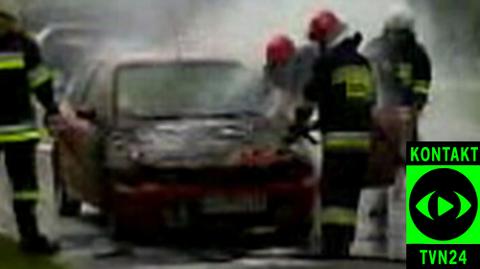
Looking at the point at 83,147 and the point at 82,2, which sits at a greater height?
the point at 82,2

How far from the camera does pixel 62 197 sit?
1167 centimetres

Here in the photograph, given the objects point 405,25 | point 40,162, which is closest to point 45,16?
point 40,162

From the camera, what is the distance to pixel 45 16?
1642 centimetres

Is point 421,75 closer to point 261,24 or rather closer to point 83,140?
point 83,140

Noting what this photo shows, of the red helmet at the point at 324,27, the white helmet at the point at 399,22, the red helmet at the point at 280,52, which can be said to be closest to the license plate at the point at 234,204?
the red helmet at the point at 324,27

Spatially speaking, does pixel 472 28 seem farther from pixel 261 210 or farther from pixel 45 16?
pixel 261 210

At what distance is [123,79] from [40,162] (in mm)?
1993

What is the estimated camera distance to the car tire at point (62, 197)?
11.6m

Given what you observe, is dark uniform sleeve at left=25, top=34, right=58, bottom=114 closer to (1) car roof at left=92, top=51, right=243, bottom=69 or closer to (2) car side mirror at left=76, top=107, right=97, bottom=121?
(2) car side mirror at left=76, top=107, right=97, bottom=121

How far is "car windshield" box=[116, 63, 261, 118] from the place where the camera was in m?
10.9

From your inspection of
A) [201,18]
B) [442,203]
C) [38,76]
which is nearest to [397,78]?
[38,76]

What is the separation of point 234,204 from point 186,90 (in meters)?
1.25

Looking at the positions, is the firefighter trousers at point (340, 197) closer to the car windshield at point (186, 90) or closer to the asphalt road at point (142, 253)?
the asphalt road at point (142, 253)

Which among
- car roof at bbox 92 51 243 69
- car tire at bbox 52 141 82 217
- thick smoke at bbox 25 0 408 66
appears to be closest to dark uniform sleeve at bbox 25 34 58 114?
car roof at bbox 92 51 243 69
